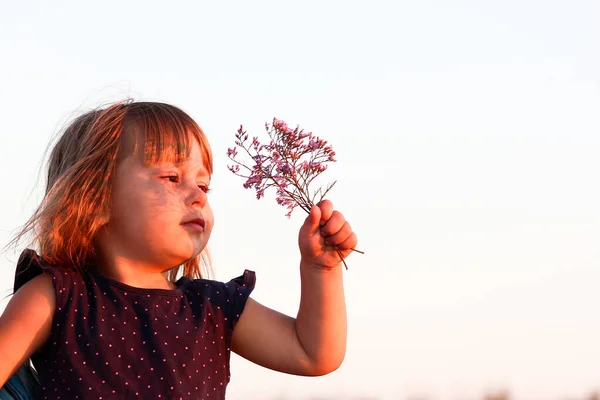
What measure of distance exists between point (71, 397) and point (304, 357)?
1.01m

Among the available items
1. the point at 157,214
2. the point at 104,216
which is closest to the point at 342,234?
the point at 157,214

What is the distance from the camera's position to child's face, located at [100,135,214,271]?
3883 millimetres

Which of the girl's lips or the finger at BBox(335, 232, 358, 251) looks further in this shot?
the girl's lips

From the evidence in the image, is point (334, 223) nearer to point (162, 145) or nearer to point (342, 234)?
point (342, 234)

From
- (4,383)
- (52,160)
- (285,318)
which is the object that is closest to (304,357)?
(285,318)

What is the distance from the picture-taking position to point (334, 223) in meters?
3.53

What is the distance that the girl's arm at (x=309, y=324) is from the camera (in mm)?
3699

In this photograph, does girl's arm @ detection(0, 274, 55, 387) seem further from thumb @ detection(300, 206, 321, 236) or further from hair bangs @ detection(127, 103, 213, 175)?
thumb @ detection(300, 206, 321, 236)

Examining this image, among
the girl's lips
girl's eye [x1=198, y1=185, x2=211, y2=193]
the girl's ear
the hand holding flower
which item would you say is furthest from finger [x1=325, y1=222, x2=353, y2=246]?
the girl's ear

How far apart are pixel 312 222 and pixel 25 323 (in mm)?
1240

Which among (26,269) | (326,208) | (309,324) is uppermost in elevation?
(326,208)

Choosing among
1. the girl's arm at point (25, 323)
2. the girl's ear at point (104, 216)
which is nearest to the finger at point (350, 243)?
the girl's ear at point (104, 216)

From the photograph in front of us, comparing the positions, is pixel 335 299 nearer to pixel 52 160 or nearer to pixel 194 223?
pixel 194 223

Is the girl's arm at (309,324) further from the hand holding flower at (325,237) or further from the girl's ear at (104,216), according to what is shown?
the girl's ear at (104,216)
